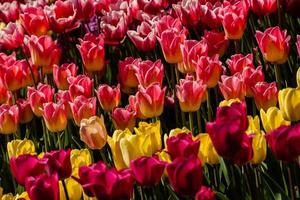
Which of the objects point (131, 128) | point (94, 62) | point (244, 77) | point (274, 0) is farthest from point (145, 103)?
point (274, 0)

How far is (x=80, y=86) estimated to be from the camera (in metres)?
3.61

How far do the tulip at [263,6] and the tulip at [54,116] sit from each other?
1.26m

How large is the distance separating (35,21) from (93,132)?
1681 millimetres

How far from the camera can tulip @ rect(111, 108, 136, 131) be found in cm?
332

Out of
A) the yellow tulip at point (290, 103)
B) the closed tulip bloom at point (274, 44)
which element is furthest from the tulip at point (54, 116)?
the yellow tulip at point (290, 103)

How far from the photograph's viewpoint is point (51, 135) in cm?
393

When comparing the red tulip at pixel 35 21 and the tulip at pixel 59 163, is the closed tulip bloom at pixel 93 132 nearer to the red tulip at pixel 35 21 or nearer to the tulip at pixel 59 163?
the tulip at pixel 59 163

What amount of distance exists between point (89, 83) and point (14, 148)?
22.3 inches

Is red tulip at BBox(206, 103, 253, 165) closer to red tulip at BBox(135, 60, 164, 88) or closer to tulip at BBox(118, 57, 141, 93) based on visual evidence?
red tulip at BBox(135, 60, 164, 88)

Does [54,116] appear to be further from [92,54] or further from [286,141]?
[286,141]

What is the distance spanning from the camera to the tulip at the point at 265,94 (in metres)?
3.21

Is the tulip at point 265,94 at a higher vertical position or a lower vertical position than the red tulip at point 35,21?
lower

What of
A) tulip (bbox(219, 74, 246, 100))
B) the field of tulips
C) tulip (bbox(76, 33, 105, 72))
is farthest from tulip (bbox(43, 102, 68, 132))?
tulip (bbox(219, 74, 246, 100))

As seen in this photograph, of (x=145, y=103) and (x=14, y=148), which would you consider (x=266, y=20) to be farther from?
(x=14, y=148)
